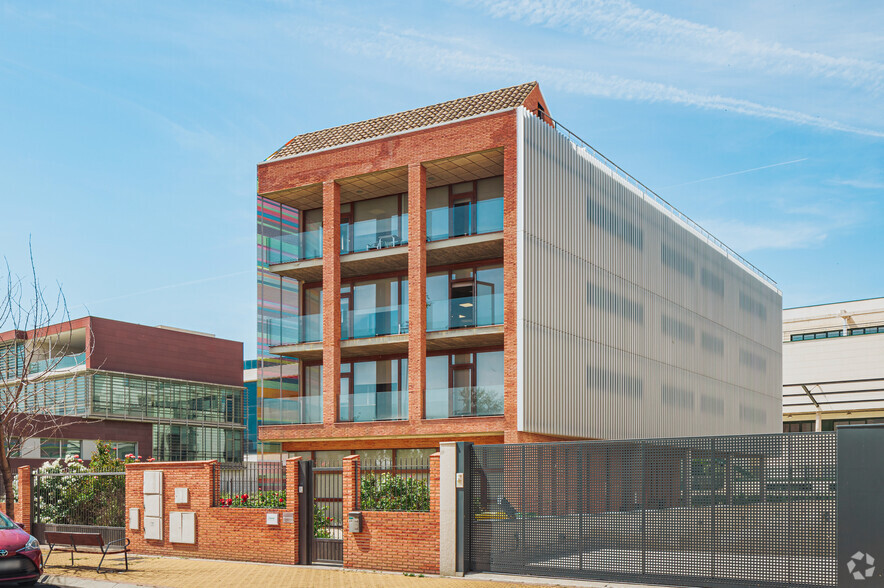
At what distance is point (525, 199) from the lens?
27906mm

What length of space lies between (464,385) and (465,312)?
9.58ft

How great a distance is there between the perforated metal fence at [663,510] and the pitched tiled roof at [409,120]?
16356mm

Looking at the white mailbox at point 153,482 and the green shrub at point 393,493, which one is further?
the white mailbox at point 153,482

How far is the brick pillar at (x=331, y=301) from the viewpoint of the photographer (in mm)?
30984

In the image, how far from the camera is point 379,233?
31672mm

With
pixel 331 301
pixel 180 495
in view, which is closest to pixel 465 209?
pixel 331 301

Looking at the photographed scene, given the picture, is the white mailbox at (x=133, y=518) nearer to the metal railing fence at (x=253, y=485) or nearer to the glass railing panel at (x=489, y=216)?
the metal railing fence at (x=253, y=485)

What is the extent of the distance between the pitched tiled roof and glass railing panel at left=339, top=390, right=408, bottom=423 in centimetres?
911

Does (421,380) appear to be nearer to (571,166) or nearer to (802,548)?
(571,166)

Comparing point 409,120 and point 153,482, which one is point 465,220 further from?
point 153,482

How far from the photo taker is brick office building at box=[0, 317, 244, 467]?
164 feet

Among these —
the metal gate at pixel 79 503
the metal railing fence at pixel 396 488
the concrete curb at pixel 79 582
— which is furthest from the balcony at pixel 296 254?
the concrete curb at pixel 79 582

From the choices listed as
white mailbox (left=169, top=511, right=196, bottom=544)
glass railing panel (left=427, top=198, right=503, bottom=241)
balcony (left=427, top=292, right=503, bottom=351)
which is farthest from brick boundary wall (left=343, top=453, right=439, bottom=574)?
glass railing panel (left=427, top=198, right=503, bottom=241)

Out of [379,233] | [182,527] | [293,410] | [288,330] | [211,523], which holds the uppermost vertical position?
[379,233]
